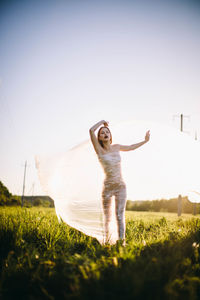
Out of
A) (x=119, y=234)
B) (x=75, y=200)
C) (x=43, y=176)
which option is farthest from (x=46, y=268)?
(x=43, y=176)

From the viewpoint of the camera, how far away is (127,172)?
4.91 metres

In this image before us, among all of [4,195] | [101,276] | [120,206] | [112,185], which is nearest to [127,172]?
[112,185]

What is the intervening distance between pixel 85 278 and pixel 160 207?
26346 mm

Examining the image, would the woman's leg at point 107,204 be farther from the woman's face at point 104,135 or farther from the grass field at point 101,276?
the woman's face at point 104,135

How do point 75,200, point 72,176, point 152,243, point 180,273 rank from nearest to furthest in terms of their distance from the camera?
point 180,273, point 152,243, point 75,200, point 72,176

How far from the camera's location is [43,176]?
186 inches

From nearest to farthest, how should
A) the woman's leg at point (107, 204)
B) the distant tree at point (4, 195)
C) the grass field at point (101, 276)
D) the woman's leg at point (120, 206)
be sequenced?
1. the grass field at point (101, 276)
2. the woman's leg at point (120, 206)
3. the woman's leg at point (107, 204)
4. the distant tree at point (4, 195)

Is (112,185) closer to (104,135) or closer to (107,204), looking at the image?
(107,204)

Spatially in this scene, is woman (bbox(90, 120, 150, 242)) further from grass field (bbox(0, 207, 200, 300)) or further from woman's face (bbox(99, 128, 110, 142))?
grass field (bbox(0, 207, 200, 300))

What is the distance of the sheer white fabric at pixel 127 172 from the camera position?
407 centimetres

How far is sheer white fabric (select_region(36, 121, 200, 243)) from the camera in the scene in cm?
407

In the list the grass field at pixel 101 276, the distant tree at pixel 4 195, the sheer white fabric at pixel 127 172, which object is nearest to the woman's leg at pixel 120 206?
the sheer white fabric at pixel 127 172

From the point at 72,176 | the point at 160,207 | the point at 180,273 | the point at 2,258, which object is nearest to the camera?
the point at 180,273

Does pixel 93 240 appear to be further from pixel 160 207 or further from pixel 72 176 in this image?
pixel 160 207
